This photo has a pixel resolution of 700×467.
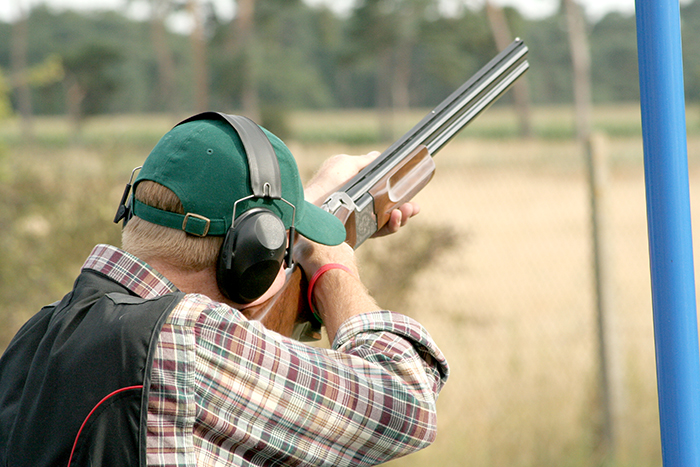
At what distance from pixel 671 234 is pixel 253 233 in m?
0.87

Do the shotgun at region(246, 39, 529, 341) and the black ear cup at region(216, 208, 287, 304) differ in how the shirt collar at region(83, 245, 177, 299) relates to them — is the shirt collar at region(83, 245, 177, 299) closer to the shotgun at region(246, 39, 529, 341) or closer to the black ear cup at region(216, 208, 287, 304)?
the black ear cup at region(216, 208, 287, 304)

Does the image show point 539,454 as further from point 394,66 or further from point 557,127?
point 394,66

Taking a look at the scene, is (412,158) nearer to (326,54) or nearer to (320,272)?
(320,272)

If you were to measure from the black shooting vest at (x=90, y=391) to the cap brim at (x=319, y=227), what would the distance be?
0.46m

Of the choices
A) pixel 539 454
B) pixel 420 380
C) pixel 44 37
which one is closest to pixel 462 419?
pixel 539 454

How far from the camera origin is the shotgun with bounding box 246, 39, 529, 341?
72.9 inches

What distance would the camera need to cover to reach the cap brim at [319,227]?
166cm

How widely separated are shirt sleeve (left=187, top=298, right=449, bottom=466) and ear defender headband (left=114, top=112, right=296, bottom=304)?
0.56ft

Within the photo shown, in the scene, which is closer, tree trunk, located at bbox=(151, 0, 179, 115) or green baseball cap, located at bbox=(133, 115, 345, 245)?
green baseball cap, located at bbox=(133, 115, 345, 245)

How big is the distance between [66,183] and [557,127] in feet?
100.0

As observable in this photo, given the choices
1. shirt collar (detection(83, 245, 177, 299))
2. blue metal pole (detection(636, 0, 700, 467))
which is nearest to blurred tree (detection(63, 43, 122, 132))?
shirt collar (detection(83, 245, 177, 299))

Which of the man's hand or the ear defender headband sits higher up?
the man's hand

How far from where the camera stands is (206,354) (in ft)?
4.10

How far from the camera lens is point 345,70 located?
39.7m
